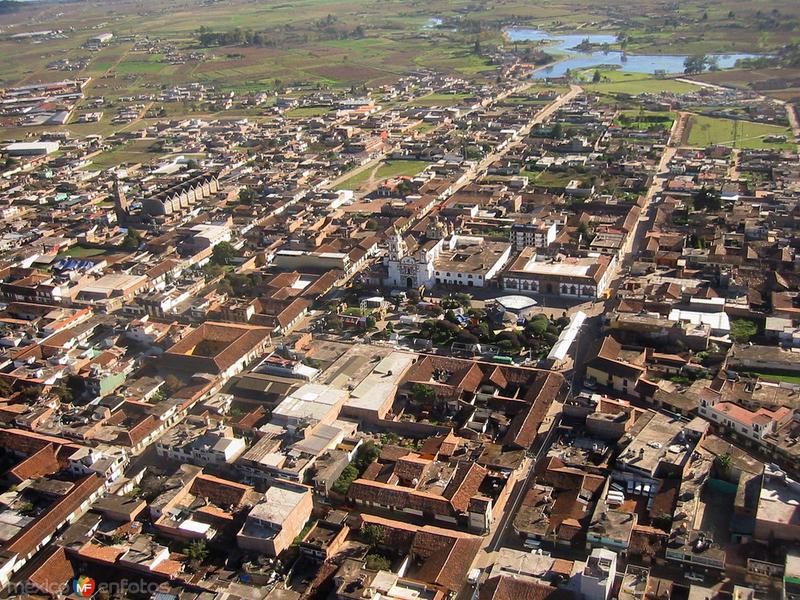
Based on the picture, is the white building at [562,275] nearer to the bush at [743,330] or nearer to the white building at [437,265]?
the white building at [437,265]

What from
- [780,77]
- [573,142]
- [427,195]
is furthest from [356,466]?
[780,77]

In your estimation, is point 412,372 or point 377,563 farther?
point 412,372

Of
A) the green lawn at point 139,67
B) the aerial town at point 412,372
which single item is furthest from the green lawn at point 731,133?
the green lawn at point 139,67

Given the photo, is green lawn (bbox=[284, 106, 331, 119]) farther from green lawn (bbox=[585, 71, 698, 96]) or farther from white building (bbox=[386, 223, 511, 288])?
white building (bbox=[386, 223, 511, 288])

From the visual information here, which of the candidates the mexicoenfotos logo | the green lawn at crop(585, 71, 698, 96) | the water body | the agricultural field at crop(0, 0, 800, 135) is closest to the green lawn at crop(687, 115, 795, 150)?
the agricultural field at crop(0, 0, 800, 135)

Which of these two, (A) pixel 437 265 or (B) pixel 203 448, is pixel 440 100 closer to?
(A) pixel 437 265

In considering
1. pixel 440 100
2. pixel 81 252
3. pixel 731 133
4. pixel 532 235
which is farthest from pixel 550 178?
pixel 440 100
